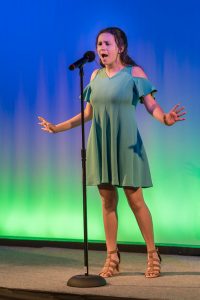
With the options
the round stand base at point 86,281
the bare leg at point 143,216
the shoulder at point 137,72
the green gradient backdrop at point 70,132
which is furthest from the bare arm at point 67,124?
the green gradient backdrop at point 70,132

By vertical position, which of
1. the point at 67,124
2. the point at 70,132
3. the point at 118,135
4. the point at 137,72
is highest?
the point at 137,72

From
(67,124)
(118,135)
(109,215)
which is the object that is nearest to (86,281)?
(109,215)

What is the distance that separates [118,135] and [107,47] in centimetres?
51

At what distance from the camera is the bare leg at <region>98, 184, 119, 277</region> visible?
357cm

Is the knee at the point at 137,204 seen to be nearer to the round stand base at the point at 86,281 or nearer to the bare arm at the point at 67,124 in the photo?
the round stand base at the point at 86,281

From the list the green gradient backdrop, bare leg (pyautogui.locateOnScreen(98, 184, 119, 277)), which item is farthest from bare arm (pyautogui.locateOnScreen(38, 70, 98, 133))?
the green gradient backdrop

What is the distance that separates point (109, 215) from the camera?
11.8 ft

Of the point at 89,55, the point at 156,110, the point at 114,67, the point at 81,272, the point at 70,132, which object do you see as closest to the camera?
the point at 89,55

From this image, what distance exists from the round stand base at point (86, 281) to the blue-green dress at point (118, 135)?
0.54m

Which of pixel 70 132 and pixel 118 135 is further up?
pixel 70 132

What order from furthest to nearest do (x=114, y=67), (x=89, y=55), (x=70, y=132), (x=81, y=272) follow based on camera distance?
1. (x=70, y=132)
2. (x=81, y=272)
3. (x=114, y=67)
4. (x=89, y=55)

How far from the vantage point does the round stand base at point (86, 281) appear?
3.21 m

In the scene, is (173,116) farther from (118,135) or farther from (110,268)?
(110,268)

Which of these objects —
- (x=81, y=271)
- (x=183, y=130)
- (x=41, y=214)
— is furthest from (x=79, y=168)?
(x=81, y=271)
